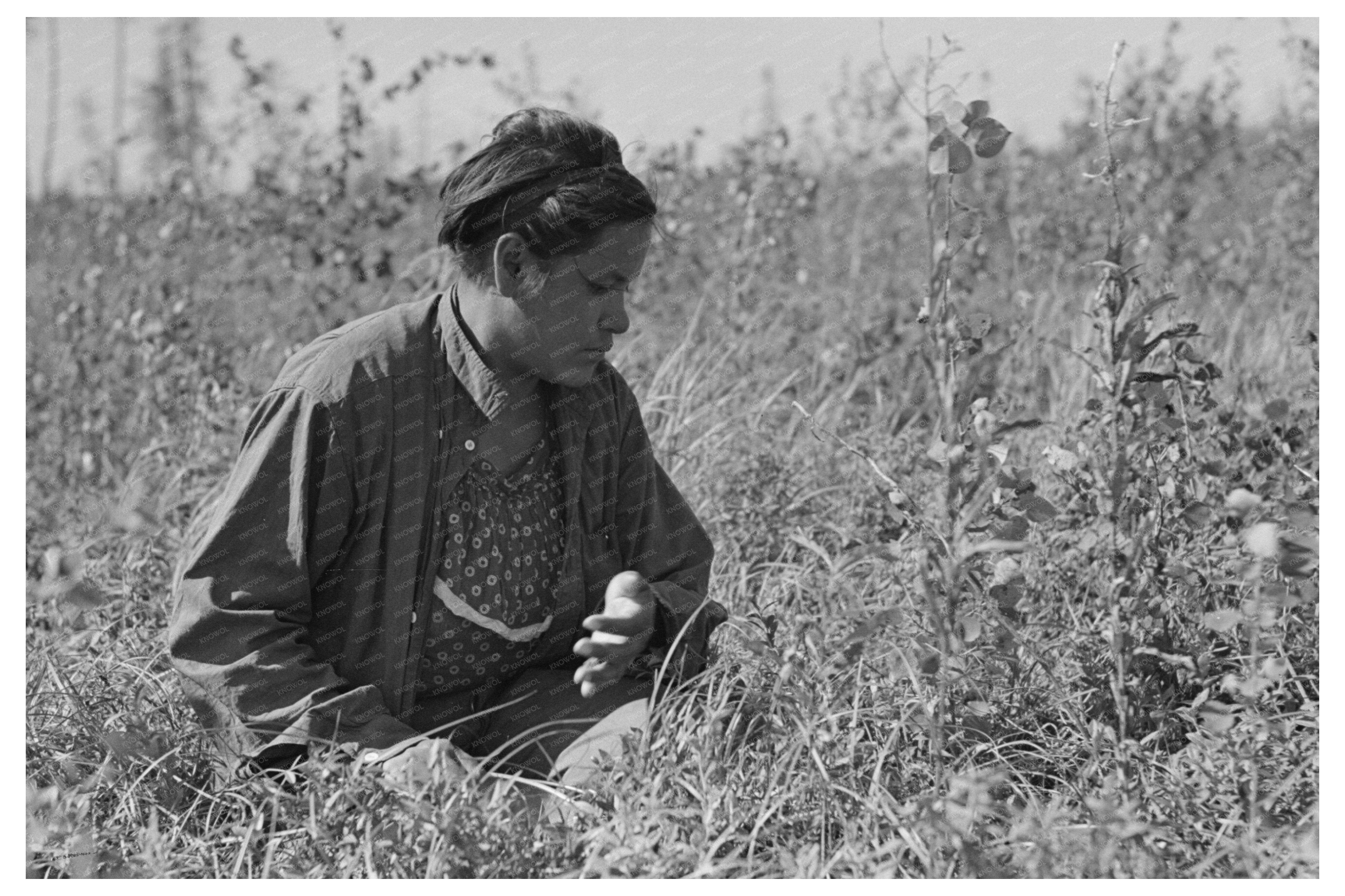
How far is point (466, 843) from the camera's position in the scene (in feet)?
5.47

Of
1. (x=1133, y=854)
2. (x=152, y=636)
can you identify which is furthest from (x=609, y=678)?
(x=152, y=636)

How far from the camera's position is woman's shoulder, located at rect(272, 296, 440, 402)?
1955 mm

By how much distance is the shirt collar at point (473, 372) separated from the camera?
207cm

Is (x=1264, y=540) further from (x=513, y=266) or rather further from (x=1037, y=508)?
(x=513, y=266)

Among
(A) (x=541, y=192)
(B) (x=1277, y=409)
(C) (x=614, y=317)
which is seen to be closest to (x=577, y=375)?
(C) (x=614, y=317)

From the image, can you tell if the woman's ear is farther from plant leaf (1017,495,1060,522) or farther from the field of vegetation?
plant leaf (1017,495,1060,522)

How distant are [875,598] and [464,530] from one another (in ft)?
3.35

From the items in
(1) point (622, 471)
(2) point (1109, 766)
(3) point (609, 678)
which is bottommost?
(2) point (1109, 766)

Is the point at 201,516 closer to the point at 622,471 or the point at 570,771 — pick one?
the point at 622,471

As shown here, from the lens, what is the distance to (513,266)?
203cm

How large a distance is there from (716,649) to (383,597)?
73cm

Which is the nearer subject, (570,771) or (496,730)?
(570,771)

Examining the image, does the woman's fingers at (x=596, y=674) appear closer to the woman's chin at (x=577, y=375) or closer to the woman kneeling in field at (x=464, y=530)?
the woman kneeling in field at (x=464, y=530)

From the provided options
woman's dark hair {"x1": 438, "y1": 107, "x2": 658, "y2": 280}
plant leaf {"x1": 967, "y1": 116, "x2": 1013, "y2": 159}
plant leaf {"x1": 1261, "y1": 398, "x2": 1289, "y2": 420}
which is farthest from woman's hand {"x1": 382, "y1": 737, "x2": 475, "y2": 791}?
plant leaf {"x1": 1261, "y1": 398, "x2": 1289, "y2": 420}
